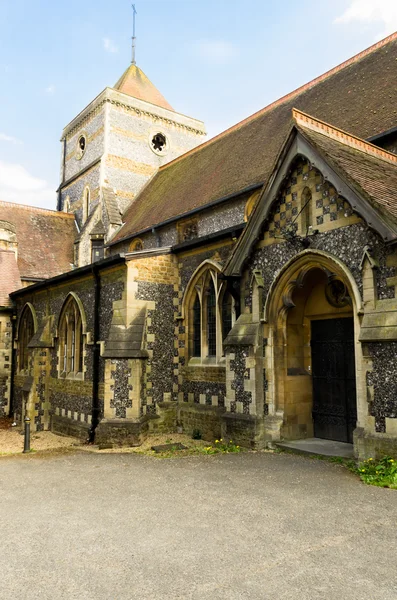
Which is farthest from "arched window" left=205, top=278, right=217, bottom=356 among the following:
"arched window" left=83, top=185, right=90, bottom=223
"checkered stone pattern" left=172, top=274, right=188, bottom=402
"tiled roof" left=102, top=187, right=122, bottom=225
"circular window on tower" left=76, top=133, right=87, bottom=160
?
"circular window on tower" left=76, top=133, right=87, bottom=160

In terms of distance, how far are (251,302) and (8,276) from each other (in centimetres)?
1437

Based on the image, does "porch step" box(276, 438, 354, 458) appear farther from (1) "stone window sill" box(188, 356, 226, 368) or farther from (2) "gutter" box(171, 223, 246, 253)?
(2) "gutter" box(171, 223, 246, 253)

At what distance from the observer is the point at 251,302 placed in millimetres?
9500

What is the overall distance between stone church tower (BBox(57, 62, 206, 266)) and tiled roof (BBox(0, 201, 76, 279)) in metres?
0.80

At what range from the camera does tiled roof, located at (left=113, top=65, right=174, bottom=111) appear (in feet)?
93.5

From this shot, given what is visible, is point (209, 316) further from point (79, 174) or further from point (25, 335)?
point (79, 174)

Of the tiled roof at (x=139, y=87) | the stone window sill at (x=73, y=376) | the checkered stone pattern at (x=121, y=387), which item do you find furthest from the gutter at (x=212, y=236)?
the tiled roof at (x=139, y=87)

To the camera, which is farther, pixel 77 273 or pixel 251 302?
pixel 77 273

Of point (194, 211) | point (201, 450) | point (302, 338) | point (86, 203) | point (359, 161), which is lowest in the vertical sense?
point (201, 450)

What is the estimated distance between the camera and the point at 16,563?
4105 millimetres

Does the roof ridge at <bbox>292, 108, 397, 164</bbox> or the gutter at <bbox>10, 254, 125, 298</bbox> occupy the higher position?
the roof ridge at <bbox>292, 108, 397, 164</bbox>

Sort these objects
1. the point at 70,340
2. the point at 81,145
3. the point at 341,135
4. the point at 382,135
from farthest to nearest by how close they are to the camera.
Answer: the point at 81,145, the point at 70,340, the point at 382,135, the point at 341,135

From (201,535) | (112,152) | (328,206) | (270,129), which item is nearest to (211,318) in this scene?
(328,206)

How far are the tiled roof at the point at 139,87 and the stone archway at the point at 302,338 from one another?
2226cm
